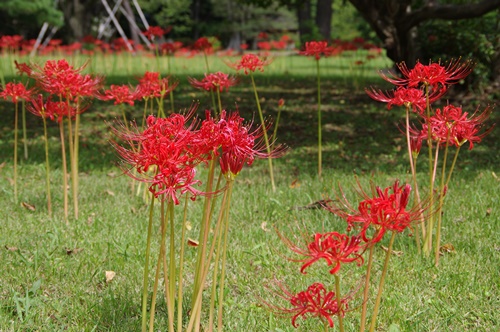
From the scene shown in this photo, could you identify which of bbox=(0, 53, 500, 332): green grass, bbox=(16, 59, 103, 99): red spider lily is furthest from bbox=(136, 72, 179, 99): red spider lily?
bbox=(0, 53, 500, 332): green grass

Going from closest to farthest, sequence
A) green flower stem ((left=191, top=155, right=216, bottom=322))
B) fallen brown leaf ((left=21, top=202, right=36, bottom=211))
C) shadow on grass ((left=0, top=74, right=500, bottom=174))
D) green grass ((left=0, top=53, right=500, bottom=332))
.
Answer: green flower stem ((left=191, top=155, right=216, bottom=322)), green grass ((left=0, top=53, right=500, bottom=332)), fallen brown leaf ((left=21, top=202, right=36, bottom=211)), shadow on grass ((left=0, top=74, right=500, bottom=174))

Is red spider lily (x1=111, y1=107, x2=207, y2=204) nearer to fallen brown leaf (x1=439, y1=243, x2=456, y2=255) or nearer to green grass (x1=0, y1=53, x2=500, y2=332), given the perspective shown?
green grass (x1=0, y1=53, x2=500, y2=332)

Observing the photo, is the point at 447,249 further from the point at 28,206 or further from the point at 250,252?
the point at 28,206

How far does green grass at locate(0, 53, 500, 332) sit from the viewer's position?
294cm

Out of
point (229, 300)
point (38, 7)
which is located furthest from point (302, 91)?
point (38, 7)

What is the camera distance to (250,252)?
146 inches

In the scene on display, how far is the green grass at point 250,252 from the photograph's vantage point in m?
2.94

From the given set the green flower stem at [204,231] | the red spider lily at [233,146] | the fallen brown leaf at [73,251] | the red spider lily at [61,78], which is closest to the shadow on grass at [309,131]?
the red spider lily at [61,78]

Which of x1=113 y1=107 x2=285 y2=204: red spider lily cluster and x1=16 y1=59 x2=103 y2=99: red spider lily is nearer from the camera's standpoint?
x1=113 y1=107 x2=285 y2=204: red spider lily cluster

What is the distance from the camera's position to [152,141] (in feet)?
6.20

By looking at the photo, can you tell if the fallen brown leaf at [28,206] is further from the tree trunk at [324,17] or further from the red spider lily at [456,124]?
the tree trunk at [324,17]

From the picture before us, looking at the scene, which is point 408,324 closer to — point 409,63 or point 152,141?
point 152,141

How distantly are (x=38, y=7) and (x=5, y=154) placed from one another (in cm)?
1829

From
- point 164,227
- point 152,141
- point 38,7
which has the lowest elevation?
point 164,227
